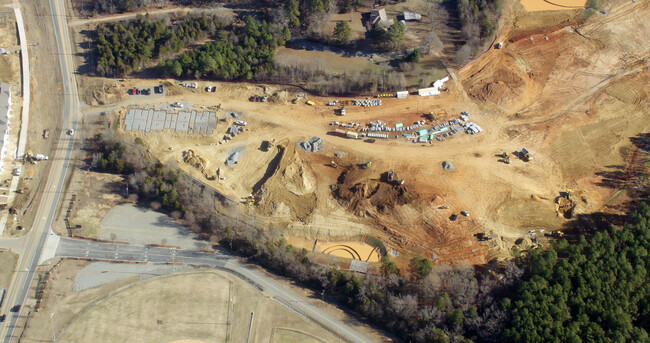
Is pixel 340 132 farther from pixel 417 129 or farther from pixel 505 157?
pixel 505 157

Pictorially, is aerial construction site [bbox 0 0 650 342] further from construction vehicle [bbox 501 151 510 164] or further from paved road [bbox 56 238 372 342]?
construction vehicle [bbox 501 151 510 164]

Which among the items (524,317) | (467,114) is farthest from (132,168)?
(524,317)

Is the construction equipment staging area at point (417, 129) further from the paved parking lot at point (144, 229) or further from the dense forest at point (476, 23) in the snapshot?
the paved parking lot at point (144, 229)

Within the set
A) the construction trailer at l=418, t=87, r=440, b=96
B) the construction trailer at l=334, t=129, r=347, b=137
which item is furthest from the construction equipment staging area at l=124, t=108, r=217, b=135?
the construction trailer at l=418, t=87, r=440, b=96

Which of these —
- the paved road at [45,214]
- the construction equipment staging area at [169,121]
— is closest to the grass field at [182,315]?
the paved road at [45,214]

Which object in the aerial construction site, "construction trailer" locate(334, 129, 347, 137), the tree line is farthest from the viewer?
the tree line

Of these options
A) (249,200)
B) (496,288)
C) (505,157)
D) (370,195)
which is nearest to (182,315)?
(249,200)
